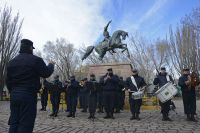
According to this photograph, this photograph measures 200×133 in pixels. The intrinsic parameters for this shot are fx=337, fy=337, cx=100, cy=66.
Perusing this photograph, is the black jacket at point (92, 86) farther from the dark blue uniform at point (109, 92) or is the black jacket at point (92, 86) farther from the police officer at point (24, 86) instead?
the police officer at point (24, 86)

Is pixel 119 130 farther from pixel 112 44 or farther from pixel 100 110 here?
pixel 112 44

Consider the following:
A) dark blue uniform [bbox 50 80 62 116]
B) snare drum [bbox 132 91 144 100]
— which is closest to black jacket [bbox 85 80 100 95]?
dark blue uniform [bbox 50 80 62 116]

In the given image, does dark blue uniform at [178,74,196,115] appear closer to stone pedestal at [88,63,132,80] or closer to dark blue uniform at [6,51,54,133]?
dark blue uniform at [6,51,54,133]

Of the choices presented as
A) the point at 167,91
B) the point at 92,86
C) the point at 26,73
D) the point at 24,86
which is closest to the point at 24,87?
the point at 24,86

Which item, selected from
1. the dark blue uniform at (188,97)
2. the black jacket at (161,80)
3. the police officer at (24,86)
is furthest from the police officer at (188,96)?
the police officer at (24,86)

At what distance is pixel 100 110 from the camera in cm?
1555

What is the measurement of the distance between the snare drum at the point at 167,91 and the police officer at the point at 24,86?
609cm

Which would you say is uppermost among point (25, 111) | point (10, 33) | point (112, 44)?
point (10, 33)

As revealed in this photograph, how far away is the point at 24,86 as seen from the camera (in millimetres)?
5488

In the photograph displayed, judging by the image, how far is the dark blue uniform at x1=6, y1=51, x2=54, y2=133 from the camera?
5367mm

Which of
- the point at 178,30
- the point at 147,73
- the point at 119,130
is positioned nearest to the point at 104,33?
the point at 119,130

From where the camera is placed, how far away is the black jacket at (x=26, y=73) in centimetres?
553

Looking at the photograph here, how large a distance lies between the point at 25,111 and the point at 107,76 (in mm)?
7512

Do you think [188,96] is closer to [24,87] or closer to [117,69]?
[24,87]
